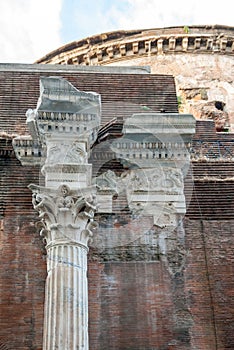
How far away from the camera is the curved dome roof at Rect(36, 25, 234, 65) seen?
22359 millimetres

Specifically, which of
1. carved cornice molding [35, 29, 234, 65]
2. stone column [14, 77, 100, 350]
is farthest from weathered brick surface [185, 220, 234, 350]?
carved cornice molding [35, 29, 234, 65]

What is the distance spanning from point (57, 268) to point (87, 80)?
20.5ft

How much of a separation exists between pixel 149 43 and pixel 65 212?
46.4 ft

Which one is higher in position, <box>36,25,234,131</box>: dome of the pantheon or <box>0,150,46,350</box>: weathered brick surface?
<box>36,25,234,131</box>: dome of the pantheon

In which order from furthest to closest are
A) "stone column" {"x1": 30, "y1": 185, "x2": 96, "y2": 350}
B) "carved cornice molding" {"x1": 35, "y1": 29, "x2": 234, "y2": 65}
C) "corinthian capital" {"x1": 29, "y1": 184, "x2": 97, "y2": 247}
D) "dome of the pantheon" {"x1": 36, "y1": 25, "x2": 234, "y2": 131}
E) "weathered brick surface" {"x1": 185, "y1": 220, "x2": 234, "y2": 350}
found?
"carved cornice molding" {"x1": 35, "y1": 29, "x2": 234, "y2": 65}, "dome of the pantheon" {"x1": 36, "y1": 25, "x2": 234, "y2": 131}, "weathered brick surface" {"x1": 185, "y1": 220, "x2": 234, "y2": 350}, "corinthian capital" {"x1": 29, "y1": 184, "x2": 97, "y2": 247}, "stone column" {"x1": 30, "y1": 185, "x2": 96, "y2": 350}

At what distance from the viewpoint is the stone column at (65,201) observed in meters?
8.50

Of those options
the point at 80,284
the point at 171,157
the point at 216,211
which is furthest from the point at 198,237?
the point at 80,284

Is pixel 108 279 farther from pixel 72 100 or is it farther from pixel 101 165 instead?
pixel 72 100

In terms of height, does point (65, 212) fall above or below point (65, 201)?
below

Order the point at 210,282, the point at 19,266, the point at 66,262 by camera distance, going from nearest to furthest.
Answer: the point at 66,262 < the point at 19,266 < the point at 210,282

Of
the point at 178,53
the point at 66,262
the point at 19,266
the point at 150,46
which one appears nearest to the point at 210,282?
the point at 66,262

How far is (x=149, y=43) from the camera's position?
880 inches

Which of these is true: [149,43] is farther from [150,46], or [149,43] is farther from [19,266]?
[19,266]

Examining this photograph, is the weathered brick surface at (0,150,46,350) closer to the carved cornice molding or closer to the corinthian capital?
the corinthian capital
